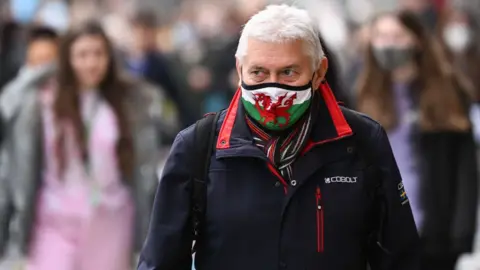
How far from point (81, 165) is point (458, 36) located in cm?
989

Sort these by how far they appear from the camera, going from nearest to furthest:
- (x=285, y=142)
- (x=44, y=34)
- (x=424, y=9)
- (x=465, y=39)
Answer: (x=285, y=142)
(x=44, y=34)
(x=465, y=39)
(x=424, y=9)

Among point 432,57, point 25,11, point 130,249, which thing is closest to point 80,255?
point 130,249

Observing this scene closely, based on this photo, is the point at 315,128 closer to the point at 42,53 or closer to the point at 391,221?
the point at 391,221

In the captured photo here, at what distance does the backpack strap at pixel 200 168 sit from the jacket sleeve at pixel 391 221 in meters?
0.56

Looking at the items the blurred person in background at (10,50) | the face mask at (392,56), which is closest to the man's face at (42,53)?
the face mask at (392,56)

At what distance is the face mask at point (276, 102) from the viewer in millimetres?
5055

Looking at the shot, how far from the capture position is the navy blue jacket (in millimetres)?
5047

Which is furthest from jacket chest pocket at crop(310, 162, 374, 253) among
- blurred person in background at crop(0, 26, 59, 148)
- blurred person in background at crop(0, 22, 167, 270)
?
blurred person in background at crop(0, 26, 59, 148)

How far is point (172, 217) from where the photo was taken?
5168mm

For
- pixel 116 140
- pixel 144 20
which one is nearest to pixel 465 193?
pixel 116 140

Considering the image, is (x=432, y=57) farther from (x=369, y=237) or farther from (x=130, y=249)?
(x=369, y=237)

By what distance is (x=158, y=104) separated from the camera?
998 centimetres

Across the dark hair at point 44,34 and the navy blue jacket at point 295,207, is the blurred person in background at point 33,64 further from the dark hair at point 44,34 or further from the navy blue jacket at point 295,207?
the navy blue jacket at point 295,207

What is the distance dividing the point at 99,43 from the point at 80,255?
134cm
